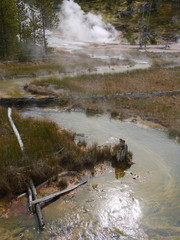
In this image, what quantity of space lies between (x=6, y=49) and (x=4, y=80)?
38.1 feet

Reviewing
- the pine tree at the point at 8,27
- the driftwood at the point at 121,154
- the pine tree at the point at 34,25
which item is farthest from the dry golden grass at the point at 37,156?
the pine tree at the point at 34,25

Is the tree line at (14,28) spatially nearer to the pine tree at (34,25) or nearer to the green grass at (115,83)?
the pine tree at (34,25)

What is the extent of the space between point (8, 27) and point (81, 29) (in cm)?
2977

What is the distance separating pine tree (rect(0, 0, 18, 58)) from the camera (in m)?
25.6

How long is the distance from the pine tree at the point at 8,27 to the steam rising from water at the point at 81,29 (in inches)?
631

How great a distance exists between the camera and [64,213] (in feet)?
15.9

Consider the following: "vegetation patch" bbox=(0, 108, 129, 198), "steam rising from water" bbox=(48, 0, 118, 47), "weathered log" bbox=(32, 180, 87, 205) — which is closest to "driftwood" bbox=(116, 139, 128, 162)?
"vegetation patch" bbox=(0, 108, 129, 198)

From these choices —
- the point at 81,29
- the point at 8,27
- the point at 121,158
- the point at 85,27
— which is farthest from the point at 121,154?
the point at 85,27

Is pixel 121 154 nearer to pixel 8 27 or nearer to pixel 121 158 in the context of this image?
pixel 121 158

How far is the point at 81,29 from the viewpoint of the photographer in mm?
52906

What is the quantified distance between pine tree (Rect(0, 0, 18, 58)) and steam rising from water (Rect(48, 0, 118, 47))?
52.5 ft

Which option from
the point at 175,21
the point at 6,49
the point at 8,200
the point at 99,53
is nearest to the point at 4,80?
the point at 6,49

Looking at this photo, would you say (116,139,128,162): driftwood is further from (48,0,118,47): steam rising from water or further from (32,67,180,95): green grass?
(48,0,118,47): steam rising from water

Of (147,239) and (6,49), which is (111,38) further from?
(147,239)
